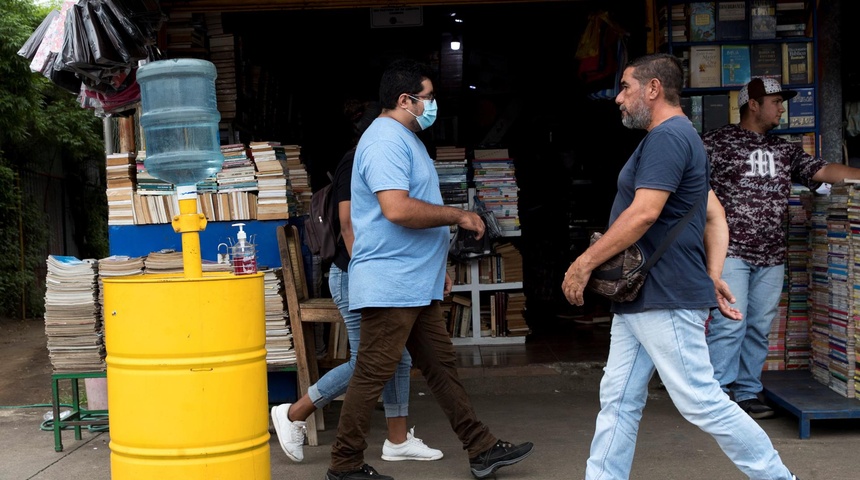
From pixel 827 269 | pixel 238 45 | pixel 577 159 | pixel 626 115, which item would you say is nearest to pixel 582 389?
pixel 827 269

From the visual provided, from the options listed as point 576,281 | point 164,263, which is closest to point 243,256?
point 164,263

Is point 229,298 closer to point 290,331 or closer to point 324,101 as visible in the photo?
point 290,331

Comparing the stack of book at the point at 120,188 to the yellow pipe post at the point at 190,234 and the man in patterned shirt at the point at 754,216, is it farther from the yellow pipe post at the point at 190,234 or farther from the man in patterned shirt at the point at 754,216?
the man in patterned shirt at the point at 754,216

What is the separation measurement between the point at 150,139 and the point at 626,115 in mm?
2497

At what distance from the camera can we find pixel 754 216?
5.50 metres

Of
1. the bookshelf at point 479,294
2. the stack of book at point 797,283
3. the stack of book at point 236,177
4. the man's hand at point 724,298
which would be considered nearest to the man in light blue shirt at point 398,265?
the man's hand at point 724,298

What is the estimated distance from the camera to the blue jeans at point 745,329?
5480mm

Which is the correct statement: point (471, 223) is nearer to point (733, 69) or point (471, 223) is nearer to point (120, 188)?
point (120, 188)

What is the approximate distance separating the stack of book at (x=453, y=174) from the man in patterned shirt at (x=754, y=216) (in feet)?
9.78

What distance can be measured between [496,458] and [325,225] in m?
1.61

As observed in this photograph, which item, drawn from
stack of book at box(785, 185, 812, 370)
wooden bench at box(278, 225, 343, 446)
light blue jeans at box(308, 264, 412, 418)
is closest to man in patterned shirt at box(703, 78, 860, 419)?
stack of book at box(785, 185, 812, 370)

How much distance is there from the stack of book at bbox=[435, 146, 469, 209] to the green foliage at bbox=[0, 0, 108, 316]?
6.57 meters

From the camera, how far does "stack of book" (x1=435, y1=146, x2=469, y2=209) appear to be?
8234 millimetres

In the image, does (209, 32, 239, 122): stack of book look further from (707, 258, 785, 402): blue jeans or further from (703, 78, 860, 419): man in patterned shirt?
(707, 258, 785, 402): blue jeans
